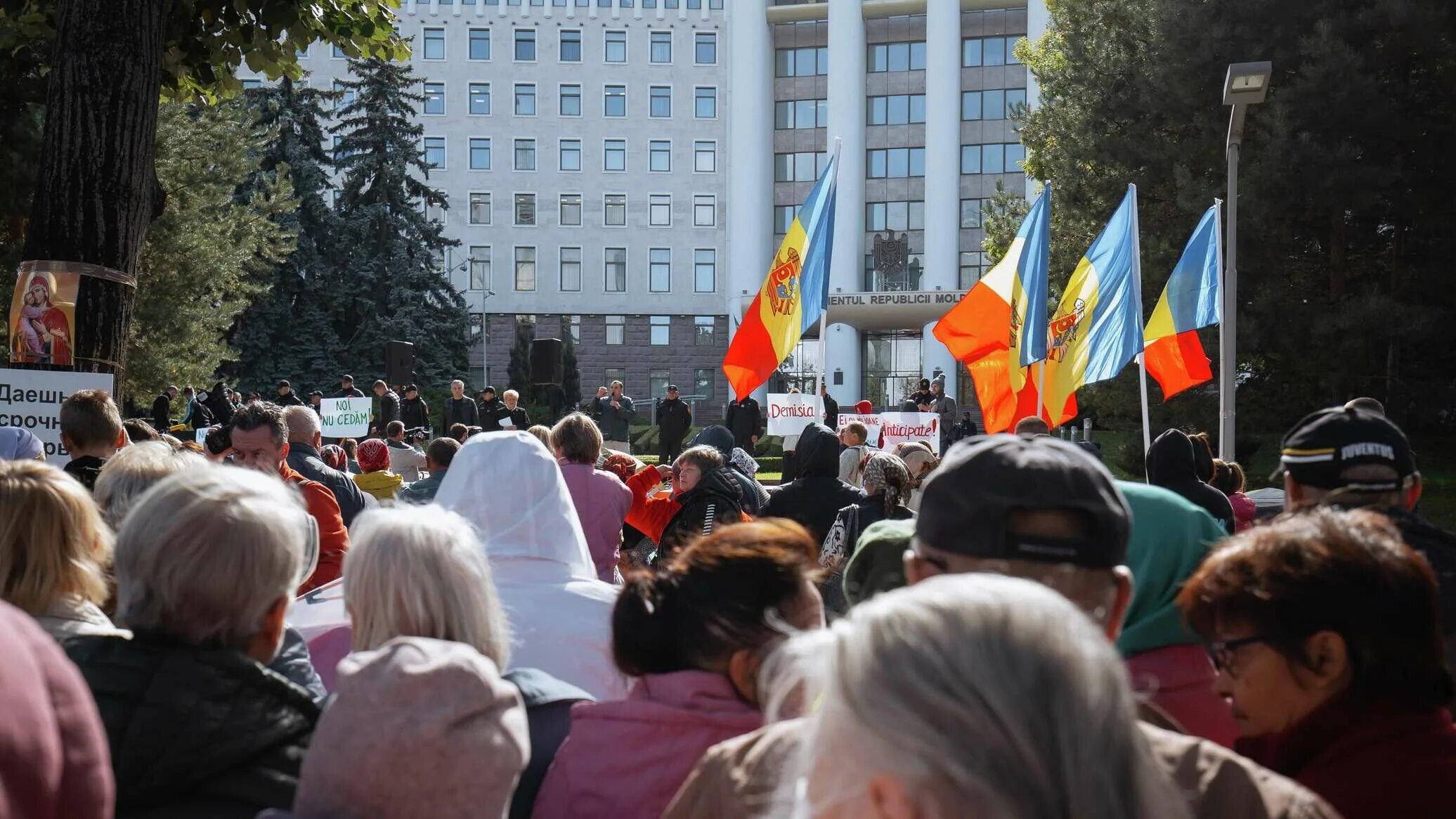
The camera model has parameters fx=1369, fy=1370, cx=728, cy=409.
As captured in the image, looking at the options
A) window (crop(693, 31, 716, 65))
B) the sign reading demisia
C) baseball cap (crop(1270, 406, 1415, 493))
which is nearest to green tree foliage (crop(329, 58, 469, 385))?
window (crop(693, 31, 716, 65))

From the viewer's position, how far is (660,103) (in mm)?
59281

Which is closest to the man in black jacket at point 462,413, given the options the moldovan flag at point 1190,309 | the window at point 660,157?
the moldovan flag at point 1190,309

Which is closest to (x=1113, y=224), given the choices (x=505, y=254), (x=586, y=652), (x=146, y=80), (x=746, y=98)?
(x=146, y=80)

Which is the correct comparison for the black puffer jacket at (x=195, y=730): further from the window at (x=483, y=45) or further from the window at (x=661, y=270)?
the window at (x=483, y=45)

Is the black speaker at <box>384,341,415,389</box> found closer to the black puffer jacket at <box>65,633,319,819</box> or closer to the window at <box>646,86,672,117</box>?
the black puffer jacket at <box>65,633,319,819</box>

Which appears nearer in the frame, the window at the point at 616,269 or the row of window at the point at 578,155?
the row of window at the point at 578,155

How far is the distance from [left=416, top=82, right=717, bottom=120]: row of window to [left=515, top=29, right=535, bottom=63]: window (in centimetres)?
112

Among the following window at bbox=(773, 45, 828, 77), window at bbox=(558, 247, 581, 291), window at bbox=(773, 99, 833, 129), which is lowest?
window at bbox=(558, 247, 581, 291)

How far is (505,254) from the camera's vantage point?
2322 inches

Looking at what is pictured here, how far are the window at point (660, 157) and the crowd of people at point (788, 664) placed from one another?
56.6 metres

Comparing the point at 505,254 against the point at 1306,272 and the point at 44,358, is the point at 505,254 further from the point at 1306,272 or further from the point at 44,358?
the point at 44,358

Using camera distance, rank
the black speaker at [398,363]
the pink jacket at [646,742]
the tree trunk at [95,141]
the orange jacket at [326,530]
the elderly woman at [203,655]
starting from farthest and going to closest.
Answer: the black speaker at [398,363] < the tree trunk at [95,141] < the orange jacket at [326,530] < the pink jacket at [646,742] < the elderly woman at [203,655]

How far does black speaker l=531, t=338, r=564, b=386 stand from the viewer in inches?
1080

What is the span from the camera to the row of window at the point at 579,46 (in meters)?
59.1
